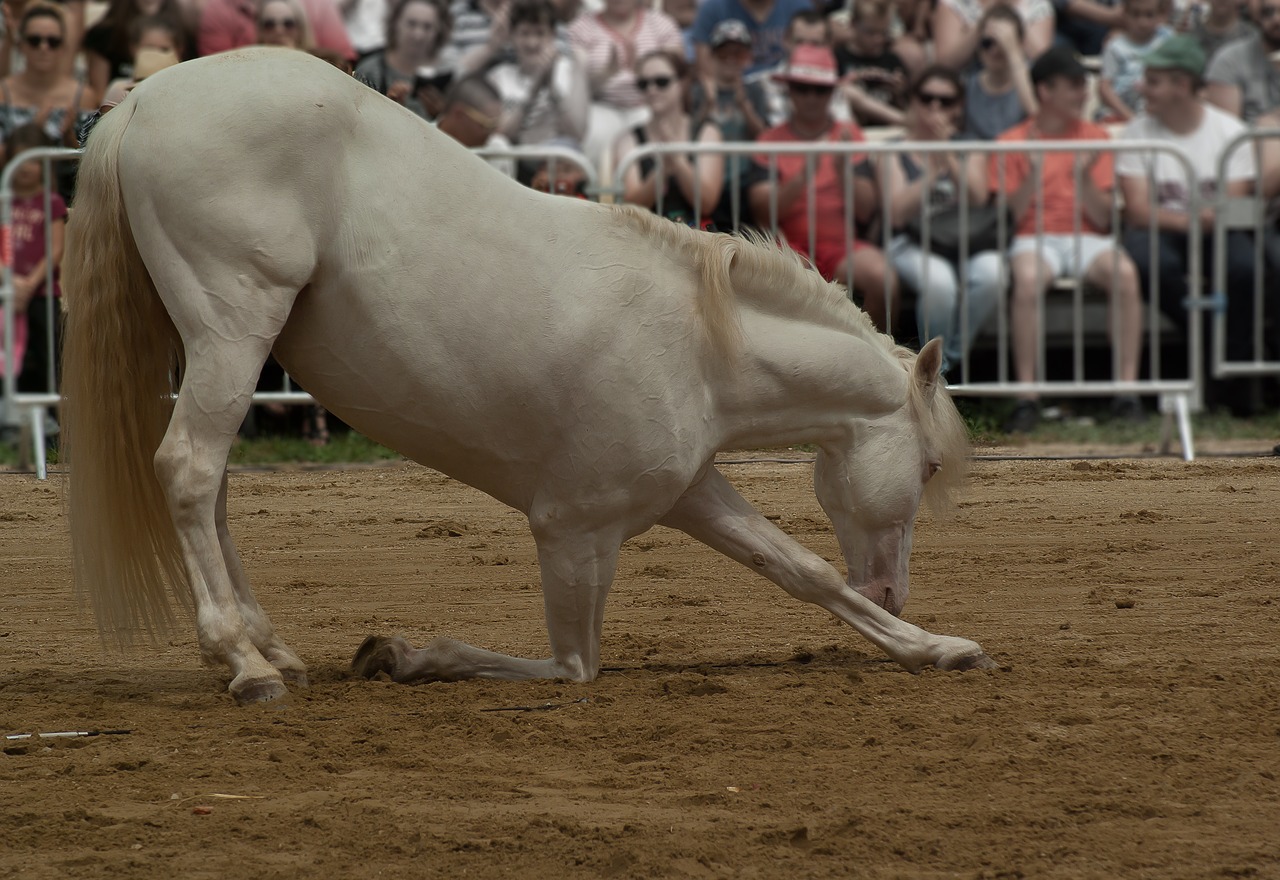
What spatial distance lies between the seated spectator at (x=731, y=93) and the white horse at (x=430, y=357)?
6243 millimetres

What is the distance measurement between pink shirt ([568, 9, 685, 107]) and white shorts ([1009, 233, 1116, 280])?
311cm

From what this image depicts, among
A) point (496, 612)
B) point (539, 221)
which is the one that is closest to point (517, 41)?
point (496, 612)

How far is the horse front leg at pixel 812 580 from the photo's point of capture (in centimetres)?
488

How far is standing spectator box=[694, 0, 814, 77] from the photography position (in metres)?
11.8

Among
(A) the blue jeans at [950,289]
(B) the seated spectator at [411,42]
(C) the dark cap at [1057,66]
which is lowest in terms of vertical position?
(A) the blue jeans at [950,289]

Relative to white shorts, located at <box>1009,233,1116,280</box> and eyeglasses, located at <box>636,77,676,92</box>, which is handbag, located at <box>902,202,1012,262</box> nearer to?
white shorts, located at <box>1009,233,1116,280</box>

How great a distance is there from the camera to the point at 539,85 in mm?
11250

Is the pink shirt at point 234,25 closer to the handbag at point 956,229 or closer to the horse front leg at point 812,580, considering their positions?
the handbag at point 956,229

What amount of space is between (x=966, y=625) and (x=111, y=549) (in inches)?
112

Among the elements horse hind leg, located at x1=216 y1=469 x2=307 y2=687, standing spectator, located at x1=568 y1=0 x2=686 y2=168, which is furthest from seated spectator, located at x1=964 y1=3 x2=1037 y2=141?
horse hind leg, located at x1=216 y1=469 x2=307 y2=687

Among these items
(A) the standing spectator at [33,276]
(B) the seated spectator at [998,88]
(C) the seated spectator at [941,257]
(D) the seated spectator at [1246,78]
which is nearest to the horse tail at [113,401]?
(A) the standing spectator at [33,276]

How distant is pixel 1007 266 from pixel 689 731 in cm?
617

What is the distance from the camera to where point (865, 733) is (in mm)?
4207

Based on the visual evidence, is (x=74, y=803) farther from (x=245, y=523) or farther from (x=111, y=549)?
(x=245, y=523)
